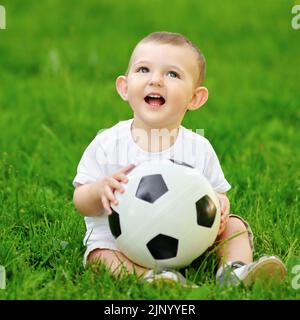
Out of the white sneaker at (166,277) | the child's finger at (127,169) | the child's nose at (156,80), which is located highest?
the child's nose at (156,80)

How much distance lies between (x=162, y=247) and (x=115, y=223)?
21 cm

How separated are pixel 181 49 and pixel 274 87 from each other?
374 cm

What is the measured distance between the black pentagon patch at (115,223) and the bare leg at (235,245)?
451 mm

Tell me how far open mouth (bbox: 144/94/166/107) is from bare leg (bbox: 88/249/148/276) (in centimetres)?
62

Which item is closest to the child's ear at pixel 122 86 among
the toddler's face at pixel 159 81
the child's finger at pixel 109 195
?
the toddler's face at pixel 159 81

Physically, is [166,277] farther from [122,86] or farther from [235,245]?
[122,86]

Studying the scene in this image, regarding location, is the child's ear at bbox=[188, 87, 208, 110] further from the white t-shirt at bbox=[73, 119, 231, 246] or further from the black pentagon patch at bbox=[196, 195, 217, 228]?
the black pentagon patch at bbox=[196, 195, 217, 228]

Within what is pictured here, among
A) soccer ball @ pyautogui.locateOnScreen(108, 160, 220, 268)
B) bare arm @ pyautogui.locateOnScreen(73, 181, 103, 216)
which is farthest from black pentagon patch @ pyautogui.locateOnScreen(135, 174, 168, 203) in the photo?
bare arm @ pyautogui.locateOnScreen(73, 181, 103, 216)

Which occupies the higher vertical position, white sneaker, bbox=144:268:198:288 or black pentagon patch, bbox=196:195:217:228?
black pentagon patch, bbox=196:195:217:228

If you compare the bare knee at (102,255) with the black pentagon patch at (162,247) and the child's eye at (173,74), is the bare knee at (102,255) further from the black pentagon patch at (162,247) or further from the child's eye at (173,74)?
the child's eye at (173,74)

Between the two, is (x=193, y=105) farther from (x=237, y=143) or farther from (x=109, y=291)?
(x=237, y=143)

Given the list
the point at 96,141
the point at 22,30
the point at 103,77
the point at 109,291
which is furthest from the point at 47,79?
the point at 109,291

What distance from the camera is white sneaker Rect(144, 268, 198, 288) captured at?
2990mm

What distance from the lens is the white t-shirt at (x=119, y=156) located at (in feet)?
10.8
